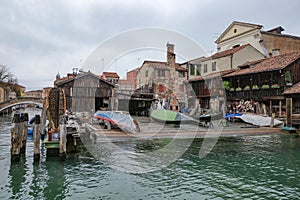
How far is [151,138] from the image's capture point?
15.4 m

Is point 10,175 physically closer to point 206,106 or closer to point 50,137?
point 50,137

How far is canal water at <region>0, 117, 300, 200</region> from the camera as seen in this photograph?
6844 mm

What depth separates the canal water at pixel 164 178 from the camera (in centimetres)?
684

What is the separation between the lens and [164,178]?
26.7 feet

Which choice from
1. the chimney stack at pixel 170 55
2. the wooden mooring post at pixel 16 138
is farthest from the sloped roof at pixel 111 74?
the wooden mooring post at pixel 16 138

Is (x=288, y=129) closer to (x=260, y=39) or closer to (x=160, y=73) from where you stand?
(x=260, y=39)

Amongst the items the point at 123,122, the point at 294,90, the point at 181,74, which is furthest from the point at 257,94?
the point at 181,74

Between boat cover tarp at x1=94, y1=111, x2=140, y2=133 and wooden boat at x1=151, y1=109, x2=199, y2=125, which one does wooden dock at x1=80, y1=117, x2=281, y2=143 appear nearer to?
boat cover tarp at x1=94, y1=111, x2=140, y2=133

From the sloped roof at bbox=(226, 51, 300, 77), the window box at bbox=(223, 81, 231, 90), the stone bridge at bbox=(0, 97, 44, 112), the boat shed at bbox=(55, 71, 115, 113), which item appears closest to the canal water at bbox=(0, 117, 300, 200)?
the sloped roof at bbox=(226, 51, 300, 77)

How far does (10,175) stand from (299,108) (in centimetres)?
2094

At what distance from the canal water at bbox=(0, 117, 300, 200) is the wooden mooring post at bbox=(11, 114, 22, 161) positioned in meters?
0.30

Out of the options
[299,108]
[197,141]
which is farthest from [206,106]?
[197,141]

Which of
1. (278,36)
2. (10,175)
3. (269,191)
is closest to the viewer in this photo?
(269,191)

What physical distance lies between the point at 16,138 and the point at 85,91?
23739 mm
